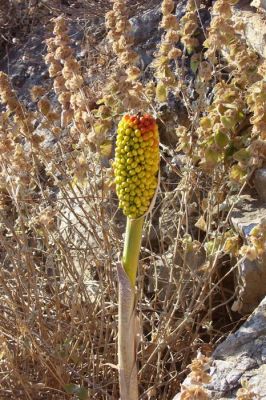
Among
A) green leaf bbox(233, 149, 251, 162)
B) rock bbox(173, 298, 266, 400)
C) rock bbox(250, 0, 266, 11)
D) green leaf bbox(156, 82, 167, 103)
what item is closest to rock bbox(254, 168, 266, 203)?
green leaf bbox(233, 149, 251, 162)

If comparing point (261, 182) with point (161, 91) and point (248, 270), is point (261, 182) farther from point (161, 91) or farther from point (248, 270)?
point (161, 91)

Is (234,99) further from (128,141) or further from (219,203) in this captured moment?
(128,141)

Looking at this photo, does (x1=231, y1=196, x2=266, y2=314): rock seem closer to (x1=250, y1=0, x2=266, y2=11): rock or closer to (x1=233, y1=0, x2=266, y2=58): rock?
(x1=233, y1=0, x2=266, y2=58): rock

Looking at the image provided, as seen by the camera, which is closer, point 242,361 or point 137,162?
point 137,162

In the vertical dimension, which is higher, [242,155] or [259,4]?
[259,4]

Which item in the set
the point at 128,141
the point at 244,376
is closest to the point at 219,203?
the point at 244,376

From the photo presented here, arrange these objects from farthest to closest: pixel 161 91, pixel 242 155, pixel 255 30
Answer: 1. pixel 255 30
2. pixel 161 91
3. pixel 242 155

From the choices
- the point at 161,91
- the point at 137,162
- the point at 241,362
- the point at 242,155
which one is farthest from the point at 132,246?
the point at 161,91
